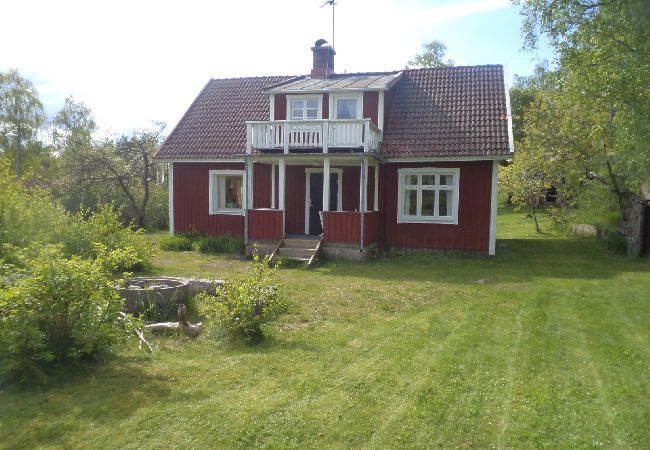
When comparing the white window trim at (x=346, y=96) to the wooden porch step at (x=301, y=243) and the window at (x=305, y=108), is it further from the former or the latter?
the wooden porch step at (x=301, y=243)

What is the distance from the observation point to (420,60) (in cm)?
4712

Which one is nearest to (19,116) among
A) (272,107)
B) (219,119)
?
(219,119)

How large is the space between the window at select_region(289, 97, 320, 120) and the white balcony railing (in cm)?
198

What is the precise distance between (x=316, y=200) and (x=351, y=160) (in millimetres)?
2647

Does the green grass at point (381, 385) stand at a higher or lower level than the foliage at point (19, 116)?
lower

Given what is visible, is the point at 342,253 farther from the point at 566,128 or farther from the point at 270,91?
the point at 566,128

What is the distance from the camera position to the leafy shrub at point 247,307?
6.94 m

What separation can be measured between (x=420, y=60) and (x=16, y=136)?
112 feet

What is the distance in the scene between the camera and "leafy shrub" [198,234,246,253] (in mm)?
16766


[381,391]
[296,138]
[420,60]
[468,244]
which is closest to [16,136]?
[420,60]

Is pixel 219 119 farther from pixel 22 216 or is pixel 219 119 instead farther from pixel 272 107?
pixel 22 216

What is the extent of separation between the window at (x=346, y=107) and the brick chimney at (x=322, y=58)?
9.46 feet

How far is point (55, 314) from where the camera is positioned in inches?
216

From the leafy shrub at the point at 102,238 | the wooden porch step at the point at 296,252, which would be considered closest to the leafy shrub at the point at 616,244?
the wooden porch step at the point at 296,252
